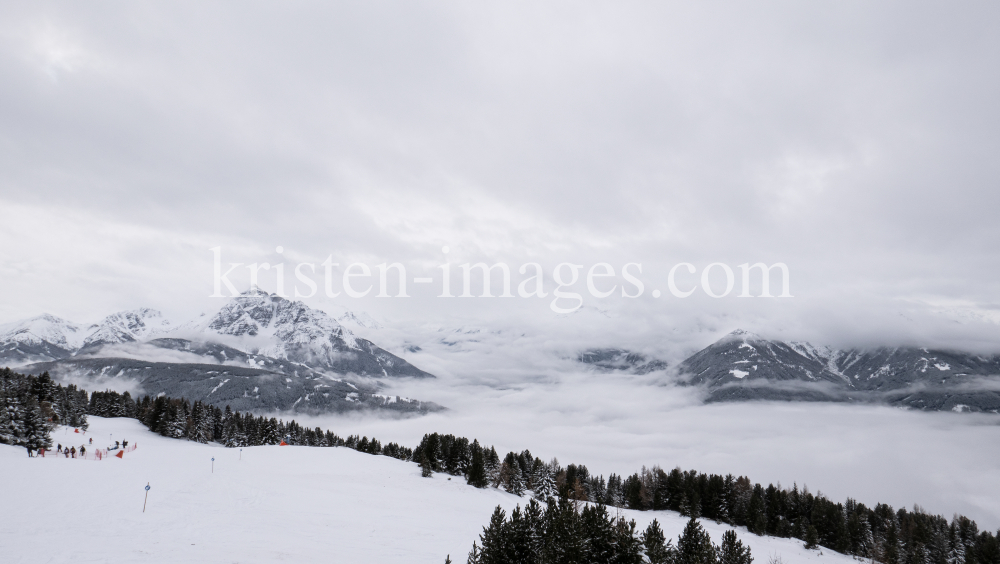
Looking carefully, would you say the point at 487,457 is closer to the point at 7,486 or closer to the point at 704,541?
the point at 704,541

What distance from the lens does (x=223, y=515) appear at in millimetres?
33812

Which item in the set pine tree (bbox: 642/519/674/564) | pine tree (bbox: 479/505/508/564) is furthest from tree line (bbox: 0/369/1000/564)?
pine tree (bbox: 479/505/508/564)

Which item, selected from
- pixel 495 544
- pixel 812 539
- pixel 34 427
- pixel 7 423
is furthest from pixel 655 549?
pixel 34 427

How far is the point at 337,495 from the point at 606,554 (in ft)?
114

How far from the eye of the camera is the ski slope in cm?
2414

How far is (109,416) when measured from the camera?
119188 millimetres

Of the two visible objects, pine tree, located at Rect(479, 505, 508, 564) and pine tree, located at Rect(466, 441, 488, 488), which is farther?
pine tree, located at Rect(466, 441, 488, 488)

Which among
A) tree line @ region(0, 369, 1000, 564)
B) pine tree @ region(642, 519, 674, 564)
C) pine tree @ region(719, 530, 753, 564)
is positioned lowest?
tree line @ region(0, 369, 1000, 564)

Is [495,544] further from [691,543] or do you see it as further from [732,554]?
[732,554]

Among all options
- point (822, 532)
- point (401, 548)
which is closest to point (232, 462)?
point (401, 548)

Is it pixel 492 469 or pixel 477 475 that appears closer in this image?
pixel 477 475

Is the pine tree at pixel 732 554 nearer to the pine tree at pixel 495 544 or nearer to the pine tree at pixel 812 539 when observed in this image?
the pine tree at pixel 495 544

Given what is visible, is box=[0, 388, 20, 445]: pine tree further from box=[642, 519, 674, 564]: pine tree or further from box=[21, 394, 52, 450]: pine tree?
box=[642, 519, 674, 564]: pine tree

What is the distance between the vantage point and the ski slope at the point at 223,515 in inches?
950
